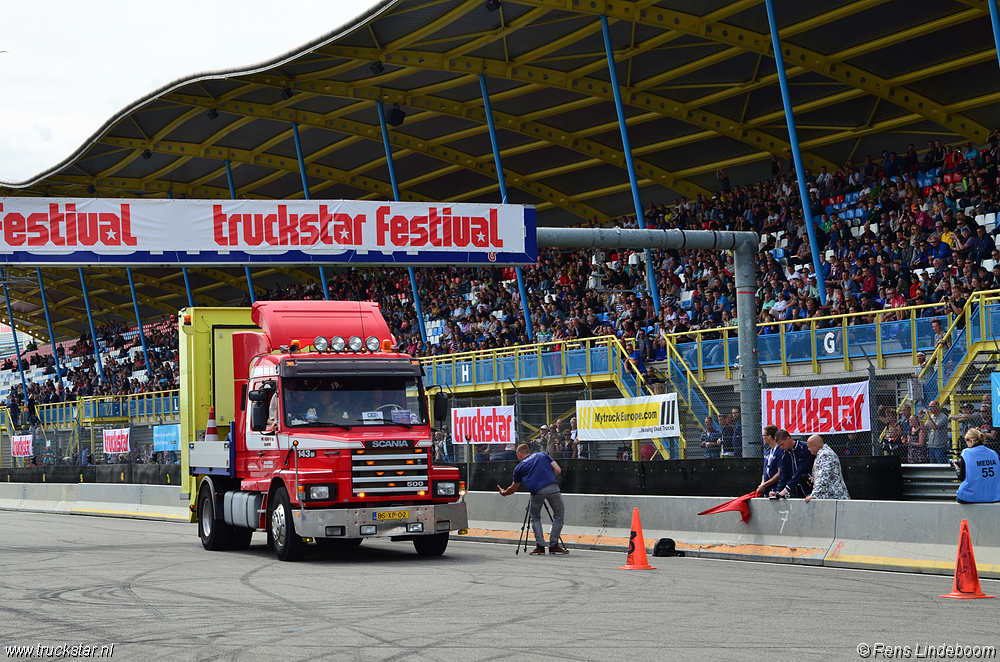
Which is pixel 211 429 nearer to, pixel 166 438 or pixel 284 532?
pixel 284 532

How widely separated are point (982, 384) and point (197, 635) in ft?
40.2

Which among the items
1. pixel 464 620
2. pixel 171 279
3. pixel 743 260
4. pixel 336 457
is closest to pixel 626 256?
pixel 743 260

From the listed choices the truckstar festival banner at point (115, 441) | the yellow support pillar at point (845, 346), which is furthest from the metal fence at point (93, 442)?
the yellow support pillar at point (845, 346)

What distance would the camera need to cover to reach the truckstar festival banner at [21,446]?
139 ft

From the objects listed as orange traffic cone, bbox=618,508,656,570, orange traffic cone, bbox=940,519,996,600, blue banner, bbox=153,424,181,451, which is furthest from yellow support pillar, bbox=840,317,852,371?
blue banner, bbox=153,424,181,451

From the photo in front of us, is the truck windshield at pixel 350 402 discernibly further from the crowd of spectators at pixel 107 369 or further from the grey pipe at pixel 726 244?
the crowd of spectators at pixel 107 369

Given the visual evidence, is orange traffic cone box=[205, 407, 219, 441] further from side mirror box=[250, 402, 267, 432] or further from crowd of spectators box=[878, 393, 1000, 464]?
crowd of spectators box=[878, 393, 1000, 464]

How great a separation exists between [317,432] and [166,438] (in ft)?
64.2

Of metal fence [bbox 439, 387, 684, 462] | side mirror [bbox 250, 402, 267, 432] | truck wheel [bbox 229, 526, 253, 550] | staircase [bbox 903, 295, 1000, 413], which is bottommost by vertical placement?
truck wheel [bbox 229, 526, 253, 550]

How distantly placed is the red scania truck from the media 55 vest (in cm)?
632

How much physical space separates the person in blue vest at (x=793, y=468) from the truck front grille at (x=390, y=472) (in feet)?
15.4

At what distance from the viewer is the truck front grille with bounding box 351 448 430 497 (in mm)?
15539

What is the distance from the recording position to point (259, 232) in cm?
2266

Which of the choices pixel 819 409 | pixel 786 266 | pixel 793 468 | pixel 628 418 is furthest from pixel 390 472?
pixel 786 266
